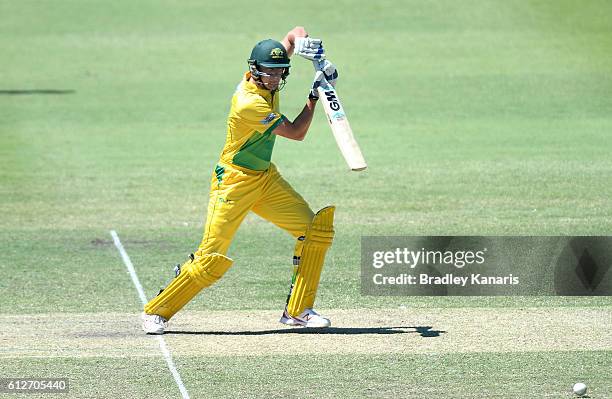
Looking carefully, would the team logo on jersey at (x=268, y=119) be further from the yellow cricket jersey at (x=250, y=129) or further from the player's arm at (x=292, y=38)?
the player's arm at (x=292, y=38)

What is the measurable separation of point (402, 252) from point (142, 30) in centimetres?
1947

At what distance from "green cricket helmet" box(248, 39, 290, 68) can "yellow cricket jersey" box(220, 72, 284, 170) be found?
10.0 inches

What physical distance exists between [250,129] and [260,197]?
52 cm

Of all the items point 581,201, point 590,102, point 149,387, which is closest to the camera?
point 149,387

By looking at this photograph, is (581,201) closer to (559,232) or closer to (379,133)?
(559,232)

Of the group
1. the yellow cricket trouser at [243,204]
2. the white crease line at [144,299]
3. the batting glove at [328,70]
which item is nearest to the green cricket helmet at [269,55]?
the batting glove at [328,70]

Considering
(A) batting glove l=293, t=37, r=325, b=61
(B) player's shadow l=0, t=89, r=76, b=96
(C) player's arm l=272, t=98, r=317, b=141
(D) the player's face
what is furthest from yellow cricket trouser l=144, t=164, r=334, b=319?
(B) player's shadow l=0, t=89, r=76, b=96

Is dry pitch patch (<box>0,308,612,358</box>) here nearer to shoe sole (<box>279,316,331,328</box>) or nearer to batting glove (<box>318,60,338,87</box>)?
shoe sole (<box>279,316,331,328</box>)

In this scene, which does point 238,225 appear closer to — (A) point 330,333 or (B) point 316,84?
(A) point 330,333

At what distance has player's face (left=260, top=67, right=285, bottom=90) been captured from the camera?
9680 millimetres

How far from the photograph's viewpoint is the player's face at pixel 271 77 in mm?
9680

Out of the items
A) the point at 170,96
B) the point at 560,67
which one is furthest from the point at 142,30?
the point at 560,67

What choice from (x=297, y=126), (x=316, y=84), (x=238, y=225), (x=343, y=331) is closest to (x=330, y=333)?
(x=343, y=331)

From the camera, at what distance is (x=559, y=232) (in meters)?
13.7
